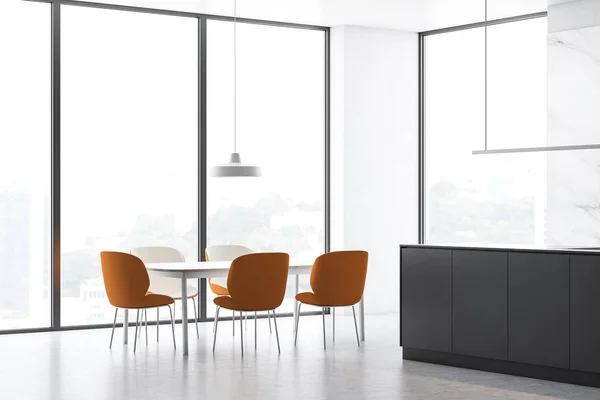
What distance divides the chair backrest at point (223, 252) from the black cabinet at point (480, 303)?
2680 mm

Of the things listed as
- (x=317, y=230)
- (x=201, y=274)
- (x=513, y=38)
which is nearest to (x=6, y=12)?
(x=201, y=274)

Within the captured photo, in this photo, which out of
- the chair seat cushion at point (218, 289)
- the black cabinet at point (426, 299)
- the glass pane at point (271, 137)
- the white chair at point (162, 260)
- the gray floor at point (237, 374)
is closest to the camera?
the gray floor at point (237, 374)

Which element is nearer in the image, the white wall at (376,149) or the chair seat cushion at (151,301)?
the chair seat cushion at (151,301)

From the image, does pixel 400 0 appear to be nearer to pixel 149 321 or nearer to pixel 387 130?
pixel 387 130

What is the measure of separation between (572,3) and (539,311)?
3683 millimetres

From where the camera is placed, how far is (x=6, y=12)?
8.58 m

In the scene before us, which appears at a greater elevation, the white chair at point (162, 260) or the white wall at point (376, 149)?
the white wall at point (376, 149)

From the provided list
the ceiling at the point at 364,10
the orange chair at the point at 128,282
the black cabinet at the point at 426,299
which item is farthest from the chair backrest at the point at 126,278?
the ceiling at the point at 364,10

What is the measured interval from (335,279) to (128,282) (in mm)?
1709

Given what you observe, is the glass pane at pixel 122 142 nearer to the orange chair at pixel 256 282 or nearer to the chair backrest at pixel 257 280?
the orange chair at pixel 256 282

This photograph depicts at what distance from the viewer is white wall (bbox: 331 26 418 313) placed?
1023 cm

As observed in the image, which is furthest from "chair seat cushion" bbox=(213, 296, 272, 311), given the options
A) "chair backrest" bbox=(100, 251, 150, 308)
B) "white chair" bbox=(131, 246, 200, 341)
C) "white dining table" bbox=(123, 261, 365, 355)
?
Result: "white chair" bbox=(131, 246, 200, 341)

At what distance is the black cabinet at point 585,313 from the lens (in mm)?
5965

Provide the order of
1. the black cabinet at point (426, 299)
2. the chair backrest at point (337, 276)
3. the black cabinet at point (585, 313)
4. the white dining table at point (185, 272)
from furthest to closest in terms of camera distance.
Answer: the chair backrest at point (337, 276) → the white dining table at point (185, 272) → the black cabinet at point (426, 299) → the black cabinet at point (585, 313)
